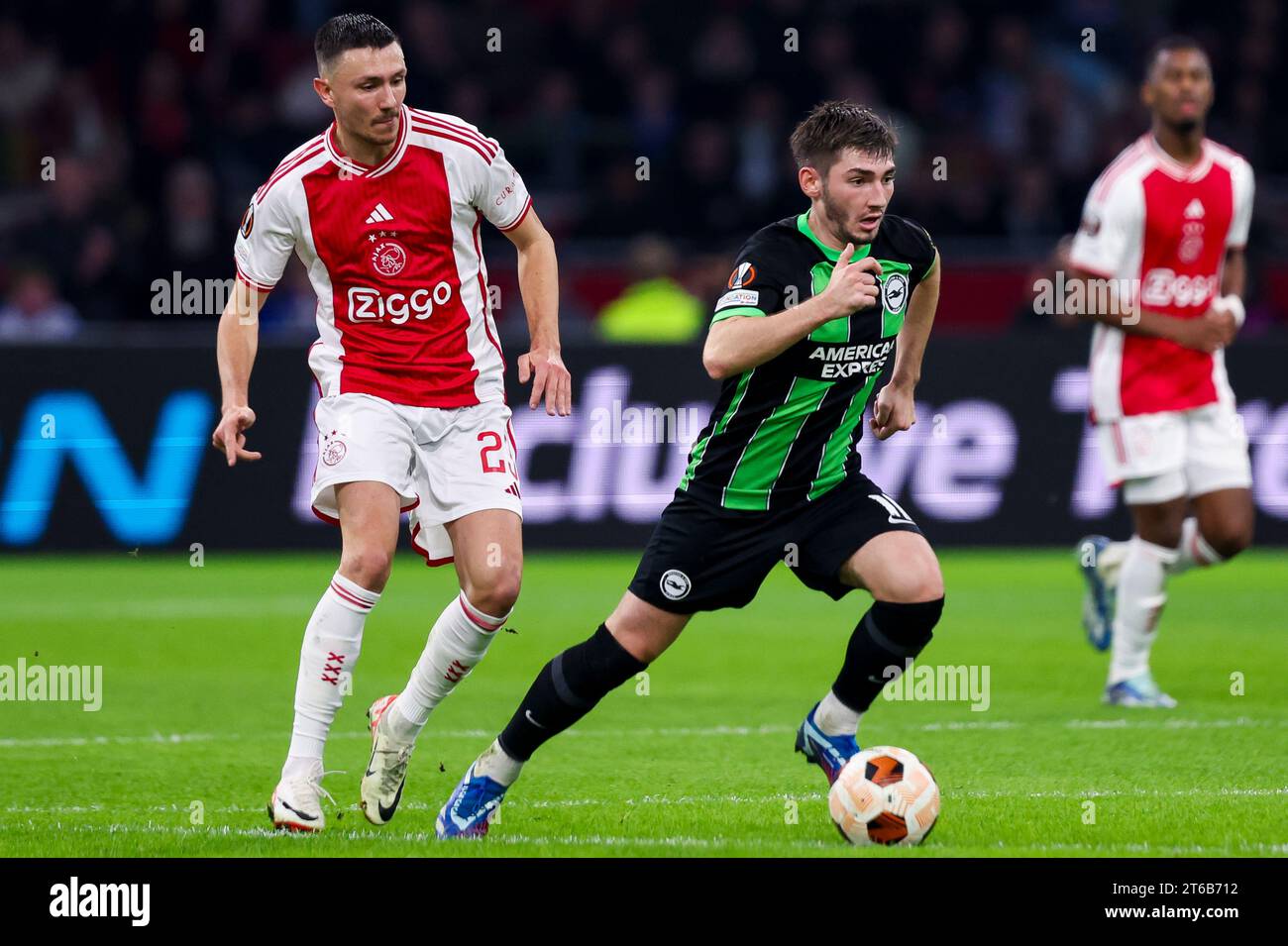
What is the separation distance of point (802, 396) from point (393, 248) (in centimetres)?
129

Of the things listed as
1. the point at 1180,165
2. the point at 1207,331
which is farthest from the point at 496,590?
the point at 1180,165

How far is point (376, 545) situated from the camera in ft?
19.0

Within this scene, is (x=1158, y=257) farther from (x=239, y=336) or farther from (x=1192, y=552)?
(x=239, y=336)

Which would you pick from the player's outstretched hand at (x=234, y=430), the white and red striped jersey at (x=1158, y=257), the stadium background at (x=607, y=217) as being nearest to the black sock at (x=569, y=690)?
the player's outstretched hand at (x=234, y=430)

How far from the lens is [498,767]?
18.5 ft

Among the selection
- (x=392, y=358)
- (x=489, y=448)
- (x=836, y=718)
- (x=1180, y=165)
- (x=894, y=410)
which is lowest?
(x=836, y=718)

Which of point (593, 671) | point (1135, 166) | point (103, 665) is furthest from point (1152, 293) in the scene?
point (103, 665)

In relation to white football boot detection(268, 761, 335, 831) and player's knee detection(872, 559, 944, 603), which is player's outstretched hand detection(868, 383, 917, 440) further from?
white football boot detection(268, 761, 335, 831)

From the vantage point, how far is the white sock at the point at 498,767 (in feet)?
18.5

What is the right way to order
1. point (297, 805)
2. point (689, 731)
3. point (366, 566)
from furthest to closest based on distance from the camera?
point (689, 731)
point (366, 566)
point (297, 805)

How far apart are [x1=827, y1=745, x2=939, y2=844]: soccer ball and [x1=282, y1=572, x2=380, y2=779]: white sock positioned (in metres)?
1.45

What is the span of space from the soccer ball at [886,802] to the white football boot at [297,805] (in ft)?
4.62

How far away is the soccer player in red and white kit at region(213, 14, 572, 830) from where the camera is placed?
582 cm

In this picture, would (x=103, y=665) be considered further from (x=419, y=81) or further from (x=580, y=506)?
(x=419, y=81)
